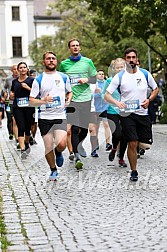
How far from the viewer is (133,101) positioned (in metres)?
9.09

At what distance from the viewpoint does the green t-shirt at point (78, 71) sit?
35.3 feet

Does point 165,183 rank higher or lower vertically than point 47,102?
lower

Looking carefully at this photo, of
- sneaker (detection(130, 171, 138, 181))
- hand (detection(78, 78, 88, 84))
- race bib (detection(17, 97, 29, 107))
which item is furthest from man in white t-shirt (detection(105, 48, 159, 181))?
race bib (detection(17, 97, 29, 107))

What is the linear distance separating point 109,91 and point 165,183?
4.92ft

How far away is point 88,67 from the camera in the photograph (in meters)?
10.8

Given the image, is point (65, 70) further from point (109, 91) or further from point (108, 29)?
point (108, 29)

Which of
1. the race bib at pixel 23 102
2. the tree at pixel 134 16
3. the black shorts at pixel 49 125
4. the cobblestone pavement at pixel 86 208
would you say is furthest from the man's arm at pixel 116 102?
the tree at pixel 134 16

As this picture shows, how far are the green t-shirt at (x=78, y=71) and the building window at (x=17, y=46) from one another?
59.7 metres

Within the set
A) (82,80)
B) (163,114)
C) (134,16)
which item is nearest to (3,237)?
(82,80)

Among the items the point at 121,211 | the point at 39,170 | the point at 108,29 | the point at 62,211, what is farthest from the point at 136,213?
the point at 108,29

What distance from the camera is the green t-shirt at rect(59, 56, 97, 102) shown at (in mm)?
10766

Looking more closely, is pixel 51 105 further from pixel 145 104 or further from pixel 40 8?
pixel 40 8

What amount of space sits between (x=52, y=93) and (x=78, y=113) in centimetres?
181

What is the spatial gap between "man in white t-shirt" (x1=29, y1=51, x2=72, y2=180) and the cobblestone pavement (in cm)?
56
